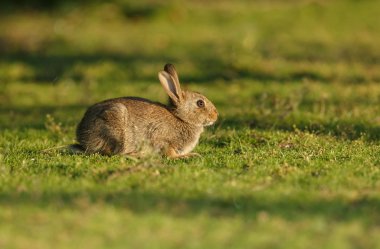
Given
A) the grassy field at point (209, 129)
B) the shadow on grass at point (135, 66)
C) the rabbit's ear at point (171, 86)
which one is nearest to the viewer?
the grassy field at point (209, 129)

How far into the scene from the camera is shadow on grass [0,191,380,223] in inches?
256

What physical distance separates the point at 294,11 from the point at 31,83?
972cm

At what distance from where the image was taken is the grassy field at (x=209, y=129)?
20.3ft

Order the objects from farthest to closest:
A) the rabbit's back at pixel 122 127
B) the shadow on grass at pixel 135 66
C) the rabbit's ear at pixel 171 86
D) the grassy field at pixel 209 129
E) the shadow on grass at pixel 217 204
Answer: the shadow on grass at pixel 135 66 → the rabbit's ear at pixel 171 86 → the rabbit's back at pixel 122 127 → the shadow on grass at pixel 217 204 → the grassy field at pixel 209 129

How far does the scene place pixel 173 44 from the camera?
20078mm

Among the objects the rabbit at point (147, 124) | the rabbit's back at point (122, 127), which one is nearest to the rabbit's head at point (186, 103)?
the rabbit at point (147, 124)

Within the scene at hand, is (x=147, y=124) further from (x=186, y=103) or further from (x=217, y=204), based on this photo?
(x=217, y=204)

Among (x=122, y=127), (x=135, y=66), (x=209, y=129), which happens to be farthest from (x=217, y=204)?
(x=135, y=66)

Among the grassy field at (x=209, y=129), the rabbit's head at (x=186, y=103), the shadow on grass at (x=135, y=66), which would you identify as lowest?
A: the shadow on grass at (x=135, y=66)

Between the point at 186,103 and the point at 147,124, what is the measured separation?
692 mm

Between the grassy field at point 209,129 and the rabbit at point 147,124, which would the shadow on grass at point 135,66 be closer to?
the grassy field at point 209,129

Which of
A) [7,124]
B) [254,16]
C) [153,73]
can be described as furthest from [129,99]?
[254,16]

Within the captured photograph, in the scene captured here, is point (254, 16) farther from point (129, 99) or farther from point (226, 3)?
point (129, 99)

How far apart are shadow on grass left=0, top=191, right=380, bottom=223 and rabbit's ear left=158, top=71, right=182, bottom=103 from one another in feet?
8.53
